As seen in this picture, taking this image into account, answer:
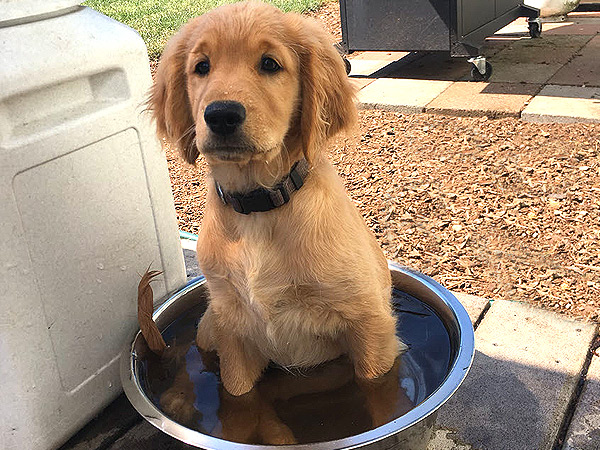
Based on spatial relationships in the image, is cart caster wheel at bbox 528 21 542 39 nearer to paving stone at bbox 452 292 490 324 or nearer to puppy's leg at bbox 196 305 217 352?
paving stone at bbox 452 292 490 324

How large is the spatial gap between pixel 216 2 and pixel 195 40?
8.36 meters

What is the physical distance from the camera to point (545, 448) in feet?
6.56

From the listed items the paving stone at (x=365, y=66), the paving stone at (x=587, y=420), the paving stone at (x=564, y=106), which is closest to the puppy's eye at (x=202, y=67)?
the paving stone at (x=587, y=420)

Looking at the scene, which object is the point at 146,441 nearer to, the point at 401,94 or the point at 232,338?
the point at 232,338

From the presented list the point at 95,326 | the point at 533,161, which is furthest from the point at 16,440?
the point at 533,161

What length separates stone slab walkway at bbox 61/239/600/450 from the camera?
2.04 m

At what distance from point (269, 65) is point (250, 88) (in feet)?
0.45

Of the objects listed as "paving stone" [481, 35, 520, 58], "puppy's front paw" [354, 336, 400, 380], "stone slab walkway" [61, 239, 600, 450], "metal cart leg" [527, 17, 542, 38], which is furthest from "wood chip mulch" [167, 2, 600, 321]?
"metal cart leg" [527, 17, 542, 38]

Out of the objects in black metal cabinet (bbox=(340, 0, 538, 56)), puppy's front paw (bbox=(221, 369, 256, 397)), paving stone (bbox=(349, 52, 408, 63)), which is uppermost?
black metal cabinet (bbox=(340, 0, 538, 56))

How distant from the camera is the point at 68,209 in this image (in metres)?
1.97

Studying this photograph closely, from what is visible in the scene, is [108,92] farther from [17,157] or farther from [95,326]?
[95,326]

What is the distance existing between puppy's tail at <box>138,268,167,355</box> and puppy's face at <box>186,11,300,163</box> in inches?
23.8

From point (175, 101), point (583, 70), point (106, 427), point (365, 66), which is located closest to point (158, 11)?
point (365, 66)

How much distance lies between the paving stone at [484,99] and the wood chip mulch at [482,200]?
9cm
